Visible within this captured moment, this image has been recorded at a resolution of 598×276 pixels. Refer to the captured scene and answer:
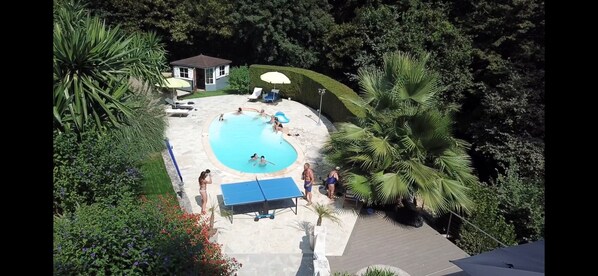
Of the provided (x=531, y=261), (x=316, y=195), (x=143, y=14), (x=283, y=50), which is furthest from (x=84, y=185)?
(x=143, y=14)

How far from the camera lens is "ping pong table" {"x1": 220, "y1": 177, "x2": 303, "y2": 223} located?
530 inches

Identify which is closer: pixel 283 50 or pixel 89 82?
pixel 89 82

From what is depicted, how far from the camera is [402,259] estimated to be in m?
11.6

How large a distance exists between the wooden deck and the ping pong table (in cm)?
245

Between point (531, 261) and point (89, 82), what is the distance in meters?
10.8

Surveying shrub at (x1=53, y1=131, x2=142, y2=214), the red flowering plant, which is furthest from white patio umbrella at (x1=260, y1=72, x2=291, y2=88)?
the red flowering plant

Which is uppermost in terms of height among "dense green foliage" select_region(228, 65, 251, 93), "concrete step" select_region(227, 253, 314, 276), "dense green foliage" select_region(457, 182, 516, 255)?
"dense green foliage" select_region(228, 65, 251, 93)

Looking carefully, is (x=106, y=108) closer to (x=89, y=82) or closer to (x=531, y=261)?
(x=89, y=82)

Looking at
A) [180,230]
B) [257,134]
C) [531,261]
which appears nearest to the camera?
[531,261]

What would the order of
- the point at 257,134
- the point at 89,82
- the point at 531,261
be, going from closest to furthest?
the point at 531,261, the point at 89,82, the point at 257,134

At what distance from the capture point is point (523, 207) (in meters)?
12.9

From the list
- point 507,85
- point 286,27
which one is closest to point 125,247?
point 507,85

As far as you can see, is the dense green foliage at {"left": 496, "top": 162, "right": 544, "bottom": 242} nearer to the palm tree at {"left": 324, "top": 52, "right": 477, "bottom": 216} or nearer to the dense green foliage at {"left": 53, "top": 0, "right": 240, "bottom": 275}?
the palm tree at {"left": 324, "top": 52, "right": 477, "bottom": 216}

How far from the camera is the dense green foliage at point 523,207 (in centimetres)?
1254
